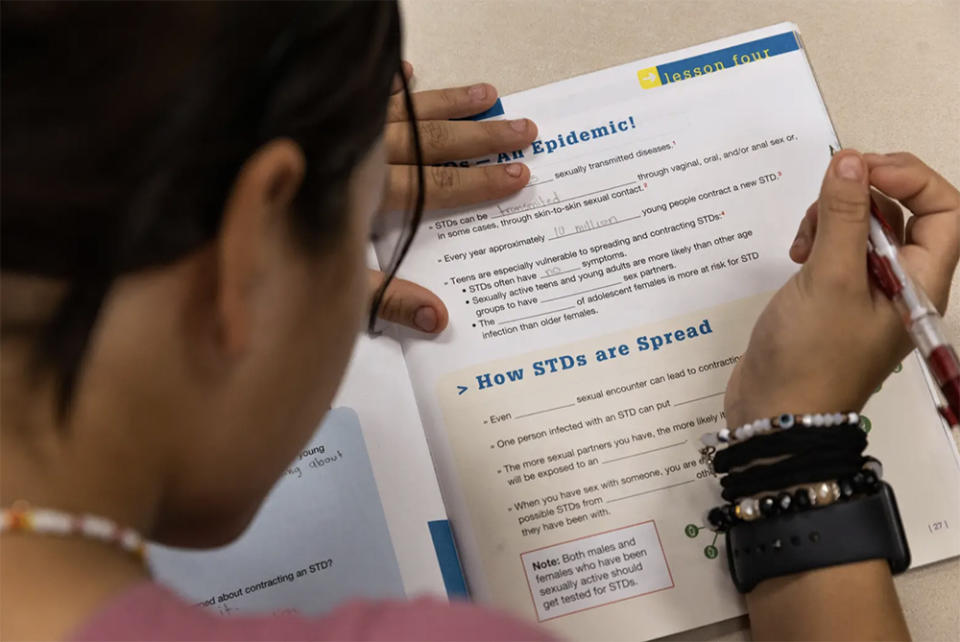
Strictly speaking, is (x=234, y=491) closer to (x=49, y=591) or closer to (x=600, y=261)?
(x=49, y=591)

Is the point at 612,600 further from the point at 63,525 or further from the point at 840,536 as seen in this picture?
the point at 63,525

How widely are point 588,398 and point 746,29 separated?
35 cm

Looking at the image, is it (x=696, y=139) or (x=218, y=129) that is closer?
(x=218, y=129)

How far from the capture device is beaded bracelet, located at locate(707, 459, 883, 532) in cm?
50

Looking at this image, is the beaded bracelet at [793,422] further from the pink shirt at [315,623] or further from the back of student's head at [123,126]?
the back of student's head at [123,126]

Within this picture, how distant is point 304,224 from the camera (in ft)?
1.13

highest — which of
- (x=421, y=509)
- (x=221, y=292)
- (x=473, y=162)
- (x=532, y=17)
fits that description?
(x=532, y=17)

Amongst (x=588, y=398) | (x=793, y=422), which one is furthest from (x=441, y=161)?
(x=793, y=422)

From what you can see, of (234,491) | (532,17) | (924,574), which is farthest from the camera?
(532,17)

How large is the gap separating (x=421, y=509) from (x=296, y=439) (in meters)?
0.21

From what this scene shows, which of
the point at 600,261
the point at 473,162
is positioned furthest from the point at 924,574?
the point at 473,162

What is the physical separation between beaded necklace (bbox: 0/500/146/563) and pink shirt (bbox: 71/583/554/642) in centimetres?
2

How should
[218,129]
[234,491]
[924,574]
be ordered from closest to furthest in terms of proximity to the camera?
[218,129]
[234,491]
[924,574]

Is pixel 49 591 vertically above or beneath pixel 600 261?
beneath
